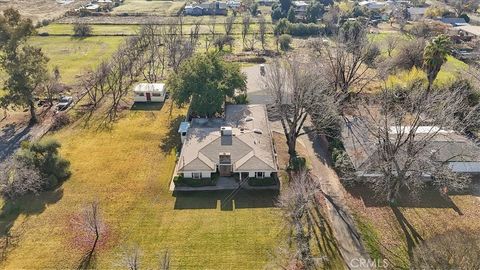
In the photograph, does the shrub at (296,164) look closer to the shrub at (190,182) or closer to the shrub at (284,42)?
the shrub at (190,182)

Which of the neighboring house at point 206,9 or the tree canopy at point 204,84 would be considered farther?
the neighboring house at point 206,9

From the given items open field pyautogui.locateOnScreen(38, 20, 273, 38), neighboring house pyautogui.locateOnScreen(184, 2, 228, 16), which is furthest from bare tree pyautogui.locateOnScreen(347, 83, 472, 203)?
neighboring house pyautogui.locateOnScreen(184, 2, 228, 16)

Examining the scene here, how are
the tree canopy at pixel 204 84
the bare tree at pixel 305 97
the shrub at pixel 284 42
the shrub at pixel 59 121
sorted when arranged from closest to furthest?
the bare tree at pixel 305 97, the tree canopy at pixel 204 84, the shrub at pixel 59 121, the shrub at pixel 284 42

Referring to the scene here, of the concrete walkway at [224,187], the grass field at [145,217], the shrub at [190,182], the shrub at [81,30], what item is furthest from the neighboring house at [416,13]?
the shrub at [190,182]

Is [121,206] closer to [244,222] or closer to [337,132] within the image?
[244,222]

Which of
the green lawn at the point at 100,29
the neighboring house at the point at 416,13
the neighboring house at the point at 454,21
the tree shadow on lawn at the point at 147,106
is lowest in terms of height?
the tree shadow on lawn at the point at 147,106

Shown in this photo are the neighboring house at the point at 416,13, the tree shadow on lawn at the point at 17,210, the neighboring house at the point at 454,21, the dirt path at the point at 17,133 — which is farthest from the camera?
the neighboring house at the point at 416,13

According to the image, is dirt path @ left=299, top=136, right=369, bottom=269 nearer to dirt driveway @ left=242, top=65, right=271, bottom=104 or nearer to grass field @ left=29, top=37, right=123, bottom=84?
dirt driveway @ left=242, top=65, right=271, bottom=104
